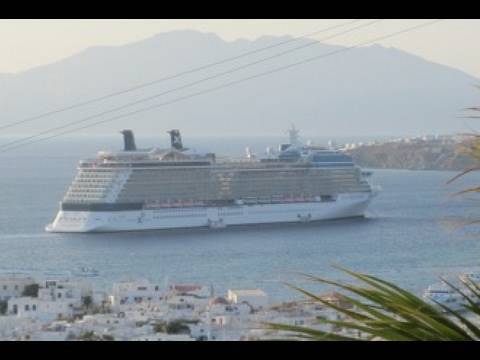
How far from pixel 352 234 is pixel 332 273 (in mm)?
5103

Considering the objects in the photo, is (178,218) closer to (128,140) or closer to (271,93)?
(128,140)

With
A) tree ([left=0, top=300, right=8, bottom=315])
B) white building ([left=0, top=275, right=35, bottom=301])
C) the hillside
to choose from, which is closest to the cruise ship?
white building ([left=0, top=275, right=35, bottom=301])

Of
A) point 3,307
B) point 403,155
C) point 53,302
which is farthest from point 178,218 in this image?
point 403,155

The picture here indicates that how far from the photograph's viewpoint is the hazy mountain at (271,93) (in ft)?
136

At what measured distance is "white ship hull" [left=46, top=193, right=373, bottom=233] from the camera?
20781 mm

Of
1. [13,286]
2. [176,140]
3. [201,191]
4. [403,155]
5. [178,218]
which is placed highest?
[176,140]

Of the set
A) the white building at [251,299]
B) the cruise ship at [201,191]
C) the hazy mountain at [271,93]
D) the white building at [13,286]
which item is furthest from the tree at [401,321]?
the hazy mountain at [271,93]

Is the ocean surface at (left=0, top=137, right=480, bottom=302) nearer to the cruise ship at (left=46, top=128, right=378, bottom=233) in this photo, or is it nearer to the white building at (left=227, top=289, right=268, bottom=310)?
the cruise ship at (left=46, top=128, right=378, bottom=233)

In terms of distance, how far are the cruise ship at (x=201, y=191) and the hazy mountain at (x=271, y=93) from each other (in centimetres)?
1807

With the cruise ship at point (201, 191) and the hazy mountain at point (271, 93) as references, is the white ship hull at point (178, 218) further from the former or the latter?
the hazy mountain at point (271, 93)

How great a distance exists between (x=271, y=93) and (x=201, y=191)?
915 inches

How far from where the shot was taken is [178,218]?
68.7 feet
